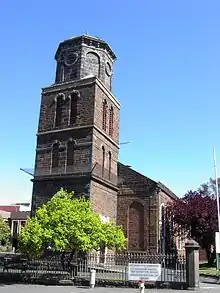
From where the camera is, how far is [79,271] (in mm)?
23359

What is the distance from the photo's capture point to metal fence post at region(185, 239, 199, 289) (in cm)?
1997

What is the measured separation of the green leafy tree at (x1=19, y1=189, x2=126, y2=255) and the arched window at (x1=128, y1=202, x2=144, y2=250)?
13.0 meters

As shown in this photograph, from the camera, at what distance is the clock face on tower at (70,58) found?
3544 centimetres

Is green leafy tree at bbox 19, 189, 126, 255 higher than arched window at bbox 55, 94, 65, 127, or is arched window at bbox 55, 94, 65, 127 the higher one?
arched window at bbox 55, 94, 65, 127

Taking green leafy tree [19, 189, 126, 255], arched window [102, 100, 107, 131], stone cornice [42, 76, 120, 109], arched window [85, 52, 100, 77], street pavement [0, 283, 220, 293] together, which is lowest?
street pavement [0, 283, 220, 293]

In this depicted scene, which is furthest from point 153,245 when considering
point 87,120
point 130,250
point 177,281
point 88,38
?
point 88,38

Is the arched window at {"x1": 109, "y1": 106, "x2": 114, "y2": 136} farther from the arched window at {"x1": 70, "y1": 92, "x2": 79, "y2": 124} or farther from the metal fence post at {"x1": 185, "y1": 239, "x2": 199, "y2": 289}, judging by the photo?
the metal fence post at {"x1": 185, "y1": 239, "x2": 199, "y2": 289}

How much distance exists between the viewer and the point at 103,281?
2181cm

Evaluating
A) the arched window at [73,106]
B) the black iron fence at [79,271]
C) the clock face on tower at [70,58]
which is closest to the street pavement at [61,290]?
the black iron fence at [79,271]

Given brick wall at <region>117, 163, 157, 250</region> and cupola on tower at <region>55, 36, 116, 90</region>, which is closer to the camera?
cupola on tower at <region>55, 36, 116, 90</region>

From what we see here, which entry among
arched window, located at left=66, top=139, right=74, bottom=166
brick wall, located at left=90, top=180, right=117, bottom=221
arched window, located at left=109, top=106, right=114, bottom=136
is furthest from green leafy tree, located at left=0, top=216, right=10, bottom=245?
arched window, located at left=109, top=106, right=114, bottom=136

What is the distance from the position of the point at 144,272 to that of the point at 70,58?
73.2ft

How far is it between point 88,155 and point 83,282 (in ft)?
41.9

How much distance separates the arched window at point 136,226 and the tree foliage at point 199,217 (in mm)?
3549
